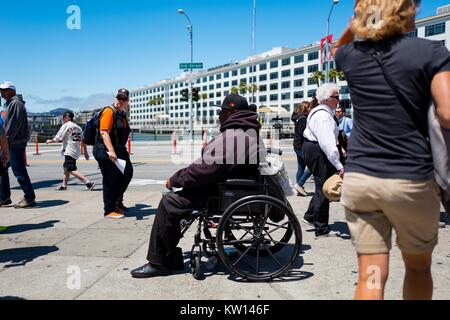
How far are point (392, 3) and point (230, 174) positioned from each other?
6.36 ft

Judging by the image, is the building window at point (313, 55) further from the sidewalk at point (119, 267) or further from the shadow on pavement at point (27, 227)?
the shadow on pavement at point (27, 227)

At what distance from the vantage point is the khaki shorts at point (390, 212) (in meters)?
1.76

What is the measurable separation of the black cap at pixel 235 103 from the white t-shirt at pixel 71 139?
548cm

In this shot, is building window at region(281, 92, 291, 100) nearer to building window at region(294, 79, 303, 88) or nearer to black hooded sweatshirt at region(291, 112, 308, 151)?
building window at region(294, 79, 303, 88)

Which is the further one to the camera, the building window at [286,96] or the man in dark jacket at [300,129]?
the building window at [286,96]

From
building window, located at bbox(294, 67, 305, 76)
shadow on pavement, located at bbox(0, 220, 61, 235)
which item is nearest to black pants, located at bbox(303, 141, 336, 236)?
shadow on pavement, located at bbox(0, 220, 61, 235)

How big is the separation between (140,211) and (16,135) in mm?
2421

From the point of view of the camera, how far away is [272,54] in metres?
109

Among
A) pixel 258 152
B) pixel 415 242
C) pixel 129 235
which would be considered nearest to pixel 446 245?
pixel 258 152

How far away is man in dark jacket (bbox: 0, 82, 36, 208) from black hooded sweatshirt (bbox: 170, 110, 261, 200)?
408 centimetres

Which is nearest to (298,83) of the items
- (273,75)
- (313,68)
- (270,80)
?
(313,68)

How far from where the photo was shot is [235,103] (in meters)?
3.41

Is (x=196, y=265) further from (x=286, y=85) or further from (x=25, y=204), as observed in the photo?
(x=286, y=85)

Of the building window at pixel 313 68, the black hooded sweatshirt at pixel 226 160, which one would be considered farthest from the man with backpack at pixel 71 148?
the building window at pixel 313 68
